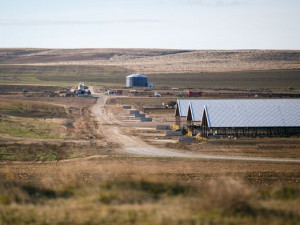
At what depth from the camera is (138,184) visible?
980cm

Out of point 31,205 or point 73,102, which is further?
point 73,102

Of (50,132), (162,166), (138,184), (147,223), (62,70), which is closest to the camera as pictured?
(147,223)

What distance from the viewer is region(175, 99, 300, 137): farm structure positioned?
37931 mm

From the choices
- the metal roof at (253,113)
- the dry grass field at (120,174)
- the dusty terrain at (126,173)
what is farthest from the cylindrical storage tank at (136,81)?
the metal roof at (253,113)

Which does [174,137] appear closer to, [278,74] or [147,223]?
[147,223]

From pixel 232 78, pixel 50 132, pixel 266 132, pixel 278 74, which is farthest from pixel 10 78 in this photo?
pixel 266 132

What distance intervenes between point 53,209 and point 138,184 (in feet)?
5.35

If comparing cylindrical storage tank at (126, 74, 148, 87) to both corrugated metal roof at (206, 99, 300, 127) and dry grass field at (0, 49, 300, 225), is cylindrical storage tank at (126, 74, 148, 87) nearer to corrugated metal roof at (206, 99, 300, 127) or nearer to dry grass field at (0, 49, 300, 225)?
dry grass field at (0, 49, 300, 225)

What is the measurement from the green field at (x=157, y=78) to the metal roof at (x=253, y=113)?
2601 inches

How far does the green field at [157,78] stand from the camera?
382 feet

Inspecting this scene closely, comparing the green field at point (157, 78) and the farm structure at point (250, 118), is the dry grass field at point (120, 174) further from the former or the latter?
the green field at point (157, 78)

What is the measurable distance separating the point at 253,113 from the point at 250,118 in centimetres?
79

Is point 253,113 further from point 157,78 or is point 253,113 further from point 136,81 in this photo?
point 157,78

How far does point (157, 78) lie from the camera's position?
5458 inches
